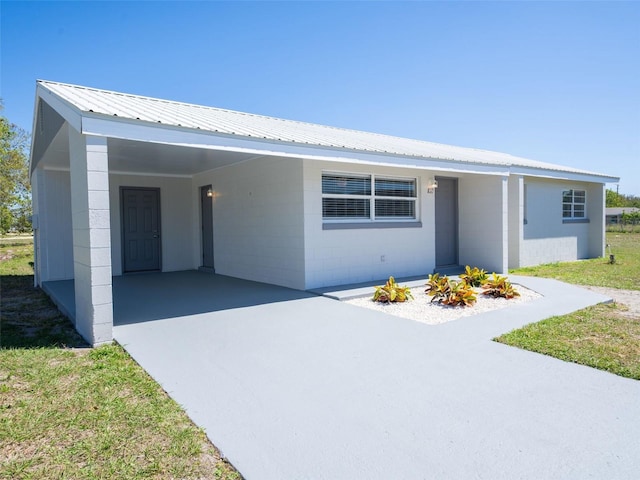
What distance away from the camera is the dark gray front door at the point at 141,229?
1085cm

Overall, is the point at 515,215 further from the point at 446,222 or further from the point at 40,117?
the point at 40,117

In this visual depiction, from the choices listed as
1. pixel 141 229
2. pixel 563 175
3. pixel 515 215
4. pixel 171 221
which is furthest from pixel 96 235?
pixel 563 175

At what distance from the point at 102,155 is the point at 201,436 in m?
3.39

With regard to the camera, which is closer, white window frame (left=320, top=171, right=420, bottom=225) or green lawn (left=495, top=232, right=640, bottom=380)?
green lawn (left=495, top=232, right=640, bottom=380)

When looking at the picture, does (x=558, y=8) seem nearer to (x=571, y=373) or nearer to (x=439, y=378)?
(x=571, y=373)

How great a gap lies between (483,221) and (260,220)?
19.1ft

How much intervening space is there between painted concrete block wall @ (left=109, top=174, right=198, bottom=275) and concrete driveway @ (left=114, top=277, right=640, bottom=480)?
6.28 metres

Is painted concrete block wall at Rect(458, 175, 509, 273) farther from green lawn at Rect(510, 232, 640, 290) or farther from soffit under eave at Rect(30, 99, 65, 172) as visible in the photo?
soffit under eave at Rect(30, 99, 65, 172)

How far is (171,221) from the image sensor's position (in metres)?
11.5

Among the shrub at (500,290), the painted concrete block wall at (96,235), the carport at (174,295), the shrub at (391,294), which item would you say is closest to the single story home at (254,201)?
the painted concrete block wall at (96,235)

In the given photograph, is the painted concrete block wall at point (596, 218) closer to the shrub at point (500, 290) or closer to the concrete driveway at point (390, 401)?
the shrub at point (500, 290)

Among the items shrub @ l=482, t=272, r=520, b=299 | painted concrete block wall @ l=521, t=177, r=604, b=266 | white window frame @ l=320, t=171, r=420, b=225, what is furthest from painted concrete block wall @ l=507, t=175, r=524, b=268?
shrub @ l=482, t=272, r=520, b=299

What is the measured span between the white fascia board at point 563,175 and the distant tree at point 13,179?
1957 centimetres

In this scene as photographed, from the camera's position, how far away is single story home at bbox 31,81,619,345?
16.2 feet
